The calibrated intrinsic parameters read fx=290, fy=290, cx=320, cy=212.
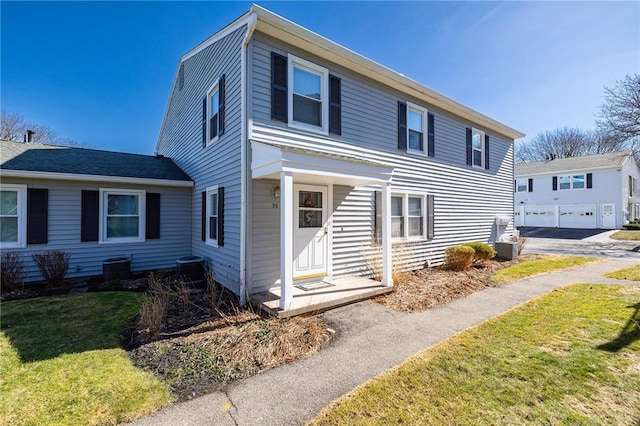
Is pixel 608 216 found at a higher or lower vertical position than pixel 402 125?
lower

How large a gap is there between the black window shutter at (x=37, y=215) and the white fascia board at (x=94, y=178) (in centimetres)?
43

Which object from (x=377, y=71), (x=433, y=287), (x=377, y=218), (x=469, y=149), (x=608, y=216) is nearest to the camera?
(x=433, y=287)

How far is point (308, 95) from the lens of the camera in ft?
21.9

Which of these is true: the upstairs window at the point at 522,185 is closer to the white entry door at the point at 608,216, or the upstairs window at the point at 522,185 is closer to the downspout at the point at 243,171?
the white entry door at the point at 608,216

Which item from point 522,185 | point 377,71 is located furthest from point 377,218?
point 522,185

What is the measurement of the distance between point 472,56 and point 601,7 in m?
3.11

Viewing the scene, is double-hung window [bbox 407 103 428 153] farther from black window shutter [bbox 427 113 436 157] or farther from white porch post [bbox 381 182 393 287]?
white porch post [bbox 381 182 393 287]

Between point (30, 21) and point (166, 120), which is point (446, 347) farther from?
point (30, 21)

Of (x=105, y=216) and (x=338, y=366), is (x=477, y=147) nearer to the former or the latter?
(x=338, y=366)

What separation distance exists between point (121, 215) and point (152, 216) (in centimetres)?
80

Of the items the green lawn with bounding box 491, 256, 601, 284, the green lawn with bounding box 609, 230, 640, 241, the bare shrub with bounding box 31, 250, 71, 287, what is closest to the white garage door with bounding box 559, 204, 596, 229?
the green lawn with bounding box 609, 230, 640, 241

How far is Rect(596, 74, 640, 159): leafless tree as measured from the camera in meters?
17.6

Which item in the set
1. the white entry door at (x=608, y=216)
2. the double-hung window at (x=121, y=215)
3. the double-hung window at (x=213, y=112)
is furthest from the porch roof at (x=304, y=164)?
the white entry door at (x=608, y=216)

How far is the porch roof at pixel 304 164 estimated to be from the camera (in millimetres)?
4988
